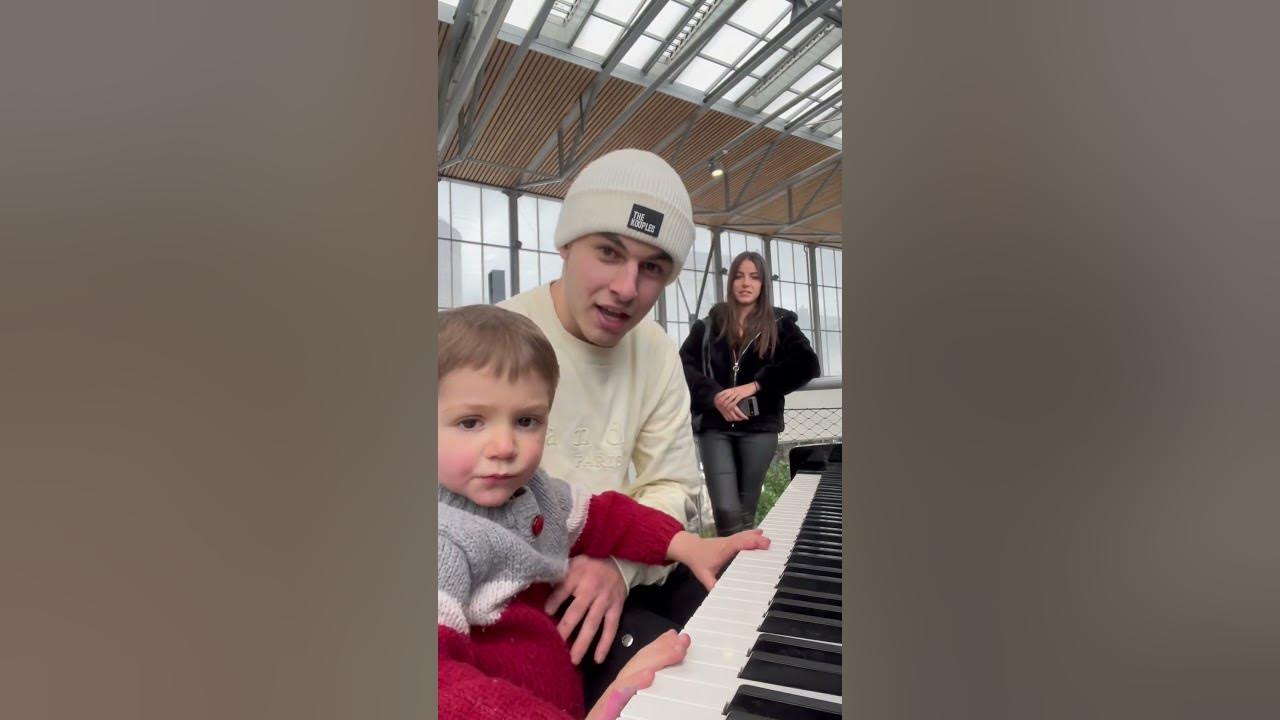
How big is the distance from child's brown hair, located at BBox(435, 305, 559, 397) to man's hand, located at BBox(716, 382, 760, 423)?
0.47m

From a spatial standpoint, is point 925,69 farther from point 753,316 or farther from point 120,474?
point 753,316

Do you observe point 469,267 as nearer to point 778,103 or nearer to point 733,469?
point 778,103

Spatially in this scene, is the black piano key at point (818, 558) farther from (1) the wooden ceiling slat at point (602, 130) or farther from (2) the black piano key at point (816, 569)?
(1) the wooden ceiling slat at point (602, 130)

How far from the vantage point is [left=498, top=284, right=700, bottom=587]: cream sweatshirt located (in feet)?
1.45

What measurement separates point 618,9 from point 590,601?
709 millimetres

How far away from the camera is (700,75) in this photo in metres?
1.08

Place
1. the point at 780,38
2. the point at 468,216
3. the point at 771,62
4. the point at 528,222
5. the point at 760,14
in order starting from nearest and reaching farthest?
the point at 780,38 → the point at 760,14 → the point at 771,62 → the point at 468,216 → the point at 528,222

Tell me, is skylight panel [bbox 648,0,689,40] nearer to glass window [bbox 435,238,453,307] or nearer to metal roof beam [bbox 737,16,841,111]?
metal roof beam [bbox 737,16,841,111]

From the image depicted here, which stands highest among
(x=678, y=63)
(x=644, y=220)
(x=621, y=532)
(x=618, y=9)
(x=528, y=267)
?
(x=528, y=267)

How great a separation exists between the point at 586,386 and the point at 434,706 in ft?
1.21

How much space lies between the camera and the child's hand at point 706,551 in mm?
435

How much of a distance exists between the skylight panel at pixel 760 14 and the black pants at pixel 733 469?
60cm

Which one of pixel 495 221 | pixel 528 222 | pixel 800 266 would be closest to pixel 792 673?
pixel 495 221

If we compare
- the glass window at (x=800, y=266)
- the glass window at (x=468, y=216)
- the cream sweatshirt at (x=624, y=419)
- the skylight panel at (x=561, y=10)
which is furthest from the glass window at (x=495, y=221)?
the cream sweatshirt at (x=624, y=419)
